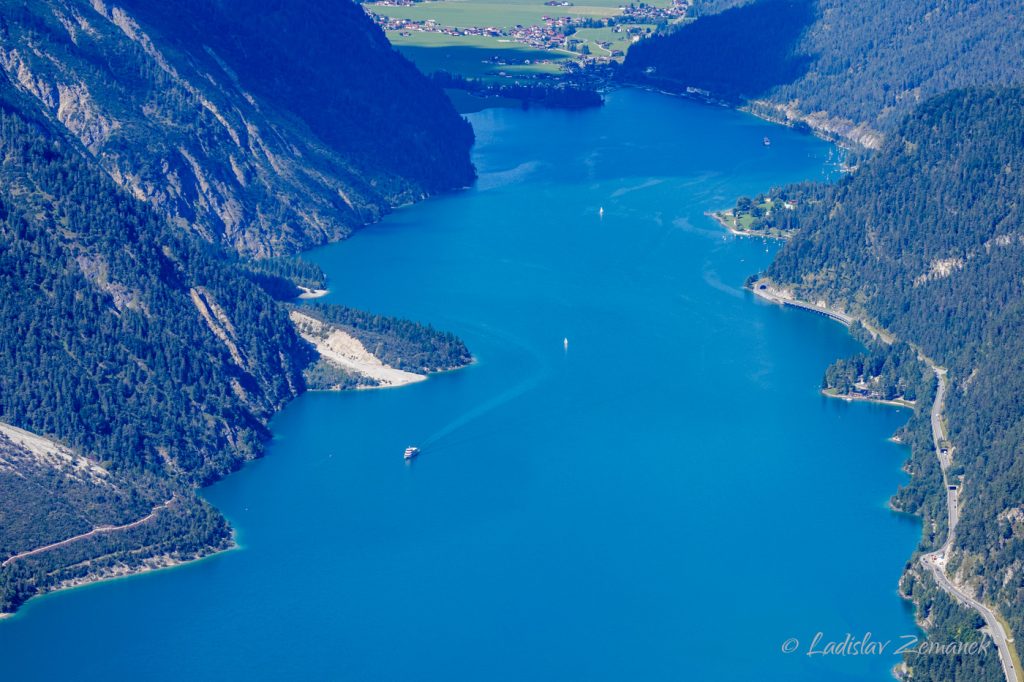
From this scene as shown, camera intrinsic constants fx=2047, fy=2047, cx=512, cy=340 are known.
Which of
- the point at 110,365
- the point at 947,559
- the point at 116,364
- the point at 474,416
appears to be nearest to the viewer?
the point at 947,559

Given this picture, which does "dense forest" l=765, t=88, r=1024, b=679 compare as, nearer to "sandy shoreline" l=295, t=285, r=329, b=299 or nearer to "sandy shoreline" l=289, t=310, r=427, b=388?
"sandy shoreline" l=289, t=310, r=427, b=388

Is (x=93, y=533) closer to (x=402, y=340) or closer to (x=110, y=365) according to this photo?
(x=110, y=365)

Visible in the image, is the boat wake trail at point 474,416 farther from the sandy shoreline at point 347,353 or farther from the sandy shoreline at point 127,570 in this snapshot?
the sandy shoreline at point 127,570

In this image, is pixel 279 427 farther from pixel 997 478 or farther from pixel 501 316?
pixel 997 478

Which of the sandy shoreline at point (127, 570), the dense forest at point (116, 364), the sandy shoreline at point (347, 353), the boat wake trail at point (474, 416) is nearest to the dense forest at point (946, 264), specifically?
the boat wake trail at point (474, 416)

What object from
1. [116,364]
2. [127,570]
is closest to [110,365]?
[116,364]

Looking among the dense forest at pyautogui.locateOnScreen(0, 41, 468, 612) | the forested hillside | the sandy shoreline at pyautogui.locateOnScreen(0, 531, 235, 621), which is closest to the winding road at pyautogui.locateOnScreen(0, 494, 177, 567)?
the dense forest at pyautogui.locateOnScreen(0, 41, 468, 612)

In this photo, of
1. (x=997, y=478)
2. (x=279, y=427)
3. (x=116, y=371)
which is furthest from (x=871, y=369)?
(x=116, y=371)
